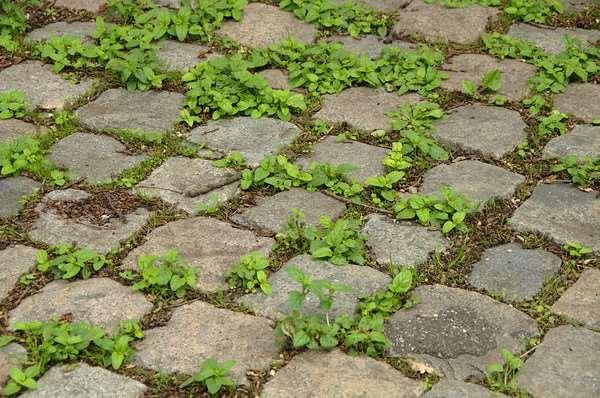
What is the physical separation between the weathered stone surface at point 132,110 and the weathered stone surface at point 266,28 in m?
0.64

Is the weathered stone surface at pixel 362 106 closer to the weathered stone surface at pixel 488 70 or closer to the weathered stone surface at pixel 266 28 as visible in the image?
the weathered stone surface at pixel 488 70

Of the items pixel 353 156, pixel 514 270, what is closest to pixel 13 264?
pixel 353 156

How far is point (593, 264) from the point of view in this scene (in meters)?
3.46

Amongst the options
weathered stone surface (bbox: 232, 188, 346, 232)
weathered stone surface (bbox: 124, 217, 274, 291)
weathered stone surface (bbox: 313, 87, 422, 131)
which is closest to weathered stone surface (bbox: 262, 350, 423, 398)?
weathered stone surface (bbox: 124, 217, 274, 291)

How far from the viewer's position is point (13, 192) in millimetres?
3854

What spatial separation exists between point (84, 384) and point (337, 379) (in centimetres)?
70

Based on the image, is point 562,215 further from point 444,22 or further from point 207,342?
point 444,22

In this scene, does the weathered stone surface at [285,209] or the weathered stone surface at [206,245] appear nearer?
the weathered stone surface at [206,245]

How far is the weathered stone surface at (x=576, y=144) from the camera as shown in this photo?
411 cm

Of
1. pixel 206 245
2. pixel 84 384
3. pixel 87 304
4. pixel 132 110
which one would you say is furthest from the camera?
pixel 132 110

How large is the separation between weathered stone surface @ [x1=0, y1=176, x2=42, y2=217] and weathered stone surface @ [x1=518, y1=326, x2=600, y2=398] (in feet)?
6.19

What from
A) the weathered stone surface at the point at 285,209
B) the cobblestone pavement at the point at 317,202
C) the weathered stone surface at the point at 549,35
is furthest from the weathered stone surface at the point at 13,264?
the weathered stone surface at the point at 549,35

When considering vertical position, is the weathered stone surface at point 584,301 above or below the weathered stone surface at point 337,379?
below

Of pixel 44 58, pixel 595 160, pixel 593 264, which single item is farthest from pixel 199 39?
pixel 593 264
